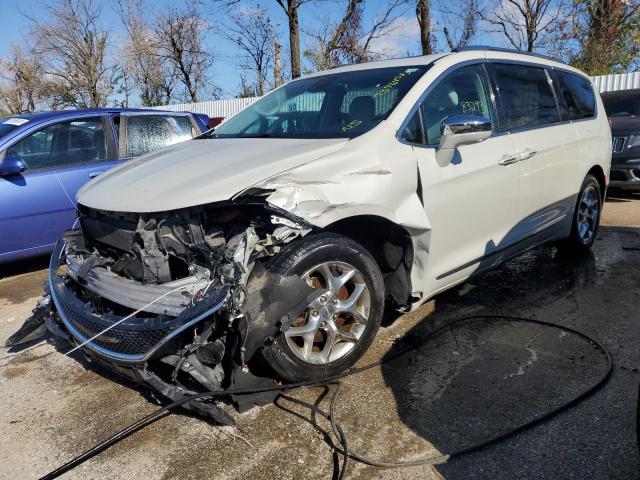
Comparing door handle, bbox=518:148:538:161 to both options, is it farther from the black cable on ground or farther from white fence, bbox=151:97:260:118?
white fence, bbox=151:97:260:118

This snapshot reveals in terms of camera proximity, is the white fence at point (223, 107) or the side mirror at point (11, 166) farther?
the white fence at point (223, 107)

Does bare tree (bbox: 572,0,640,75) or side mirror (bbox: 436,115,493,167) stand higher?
bare tree (bbox: 572,0,640,75)

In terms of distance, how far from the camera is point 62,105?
1284 inches

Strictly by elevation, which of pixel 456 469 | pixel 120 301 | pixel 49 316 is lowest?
pixel 456 469

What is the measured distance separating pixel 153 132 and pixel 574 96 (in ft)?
15.2

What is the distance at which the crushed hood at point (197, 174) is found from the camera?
2.66m

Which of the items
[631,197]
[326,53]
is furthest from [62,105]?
[631,197]

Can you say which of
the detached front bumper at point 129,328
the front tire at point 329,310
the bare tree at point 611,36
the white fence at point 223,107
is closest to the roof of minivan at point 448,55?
the front tire at point 329,310

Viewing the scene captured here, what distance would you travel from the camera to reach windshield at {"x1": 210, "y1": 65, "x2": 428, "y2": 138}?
3393 mm

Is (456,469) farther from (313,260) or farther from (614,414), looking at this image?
(313,260)

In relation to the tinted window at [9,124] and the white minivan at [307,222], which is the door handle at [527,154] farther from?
the tinted window at [9,124]

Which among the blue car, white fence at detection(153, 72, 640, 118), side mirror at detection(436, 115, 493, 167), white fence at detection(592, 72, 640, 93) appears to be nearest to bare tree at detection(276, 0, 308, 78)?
white fence at detection(153, 72, 640, 118)

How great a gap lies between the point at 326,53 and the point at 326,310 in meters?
20.3

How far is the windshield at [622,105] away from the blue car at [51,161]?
7.99m
